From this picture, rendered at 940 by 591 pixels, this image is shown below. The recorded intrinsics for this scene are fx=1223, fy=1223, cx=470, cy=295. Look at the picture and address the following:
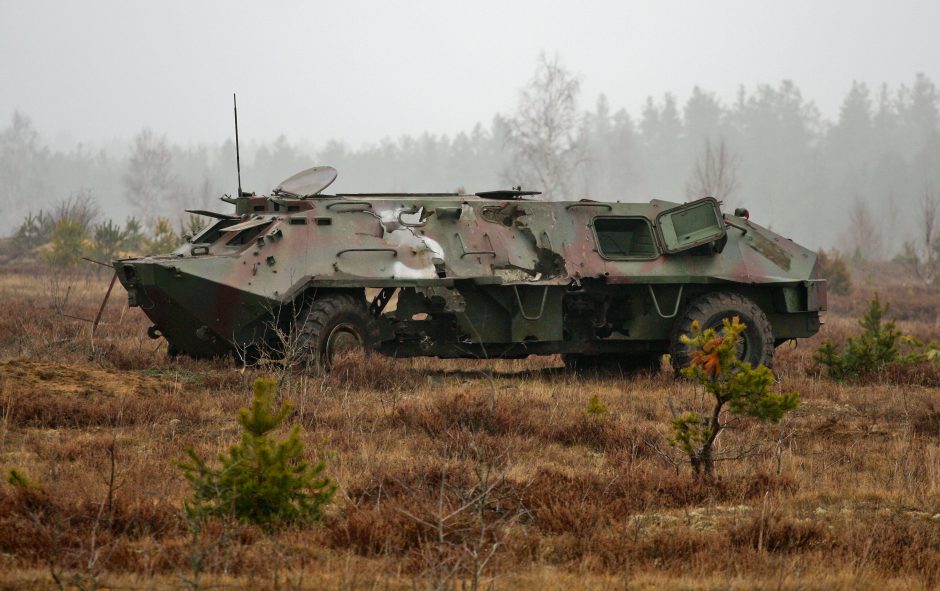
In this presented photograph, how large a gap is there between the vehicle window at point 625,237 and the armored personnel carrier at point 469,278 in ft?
0.06

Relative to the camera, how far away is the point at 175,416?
9922mm

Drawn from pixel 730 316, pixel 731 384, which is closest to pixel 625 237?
pixel 730 316

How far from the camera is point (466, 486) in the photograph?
758 centimetres

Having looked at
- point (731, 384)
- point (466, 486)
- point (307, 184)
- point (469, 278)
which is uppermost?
point (307, 184)

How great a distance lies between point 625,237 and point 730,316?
153cm

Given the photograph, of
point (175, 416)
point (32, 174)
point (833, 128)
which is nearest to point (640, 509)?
point (175, 416)

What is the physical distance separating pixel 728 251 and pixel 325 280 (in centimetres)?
489

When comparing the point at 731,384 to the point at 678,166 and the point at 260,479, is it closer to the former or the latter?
the point at 260,479

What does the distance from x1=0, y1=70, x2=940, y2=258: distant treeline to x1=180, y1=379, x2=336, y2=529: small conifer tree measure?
6007 centimetres

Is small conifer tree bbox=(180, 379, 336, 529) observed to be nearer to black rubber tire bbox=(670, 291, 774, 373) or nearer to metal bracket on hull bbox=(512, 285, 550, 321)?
metal bracket on hull bbox=(512, 285, 550, 321)

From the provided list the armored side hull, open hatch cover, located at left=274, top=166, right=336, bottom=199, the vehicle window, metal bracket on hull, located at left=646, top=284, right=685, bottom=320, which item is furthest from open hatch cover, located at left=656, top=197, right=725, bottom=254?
open hatch cover, located at left=274, top=166, right=336, bottom=199

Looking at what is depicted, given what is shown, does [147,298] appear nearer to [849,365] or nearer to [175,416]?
[175,416]

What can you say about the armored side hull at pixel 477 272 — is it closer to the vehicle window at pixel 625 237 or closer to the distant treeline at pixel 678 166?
the vehicle window at pixel 625 237

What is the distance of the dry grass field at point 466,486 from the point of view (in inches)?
231
